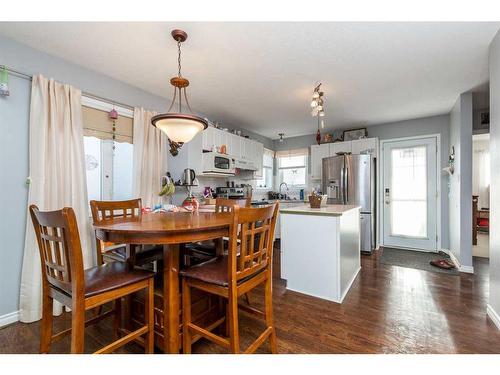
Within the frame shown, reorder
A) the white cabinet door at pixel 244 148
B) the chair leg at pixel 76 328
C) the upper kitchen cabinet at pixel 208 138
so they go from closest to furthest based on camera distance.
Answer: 1. the chair leg at pixel 76 328
2. the upper kitchen cabinet at pixel 208 138
3. the white cabinet door at pixel 244 148

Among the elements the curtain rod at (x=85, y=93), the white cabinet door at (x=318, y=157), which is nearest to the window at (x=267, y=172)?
the white cabinet door at (x=318, y=157)

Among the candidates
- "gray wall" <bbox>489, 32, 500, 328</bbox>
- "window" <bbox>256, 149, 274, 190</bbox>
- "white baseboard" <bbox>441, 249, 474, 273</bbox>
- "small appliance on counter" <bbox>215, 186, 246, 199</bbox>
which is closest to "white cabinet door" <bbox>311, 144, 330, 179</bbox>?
"window" <bbox>256, 149, 274, 190</bbox>

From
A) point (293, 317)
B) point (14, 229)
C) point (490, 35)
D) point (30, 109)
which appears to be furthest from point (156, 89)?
point (490, 35)

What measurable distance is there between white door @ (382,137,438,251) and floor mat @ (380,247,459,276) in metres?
0.24

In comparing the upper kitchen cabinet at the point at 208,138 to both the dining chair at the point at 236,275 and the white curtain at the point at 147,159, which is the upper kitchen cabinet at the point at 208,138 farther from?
the dining chair at the point at 236,275

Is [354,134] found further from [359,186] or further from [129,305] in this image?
[129,305]

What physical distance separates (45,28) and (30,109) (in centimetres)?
68

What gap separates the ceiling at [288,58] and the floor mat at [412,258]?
93.7 inches

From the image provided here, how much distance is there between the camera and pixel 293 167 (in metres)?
5.63

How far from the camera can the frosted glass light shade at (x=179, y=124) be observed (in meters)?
1.83

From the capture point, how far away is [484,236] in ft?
17.0

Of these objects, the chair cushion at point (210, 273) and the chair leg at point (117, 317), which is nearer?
the chair cushion at point (210, 273)
